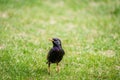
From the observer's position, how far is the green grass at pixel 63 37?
47.7ft

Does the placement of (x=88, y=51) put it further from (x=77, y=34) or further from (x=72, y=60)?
(x=77, y=34)

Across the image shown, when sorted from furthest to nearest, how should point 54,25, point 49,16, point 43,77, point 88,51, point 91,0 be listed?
point 91,0 → point 49,16 → point 54,25 → point 88,51 → point 43,77

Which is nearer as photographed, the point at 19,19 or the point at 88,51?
the point at 88,51

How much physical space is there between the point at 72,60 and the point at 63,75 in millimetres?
2352

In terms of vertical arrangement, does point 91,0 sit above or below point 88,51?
above

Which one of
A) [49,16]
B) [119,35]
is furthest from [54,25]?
[119,35]

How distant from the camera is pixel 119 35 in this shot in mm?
21297

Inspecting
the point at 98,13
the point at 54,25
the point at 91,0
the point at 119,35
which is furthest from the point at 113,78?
the point at 91,0

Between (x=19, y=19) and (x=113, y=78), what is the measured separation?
12.5 m

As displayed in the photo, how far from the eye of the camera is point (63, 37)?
21062mm

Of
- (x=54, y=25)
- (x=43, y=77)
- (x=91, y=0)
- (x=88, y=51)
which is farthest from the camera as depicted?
(x=91, y=0)

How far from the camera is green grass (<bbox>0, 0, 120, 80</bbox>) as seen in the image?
14.5 metres

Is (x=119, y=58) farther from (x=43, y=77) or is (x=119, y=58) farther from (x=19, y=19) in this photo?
(x=19, y=19)

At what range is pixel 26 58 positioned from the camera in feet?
52.7
